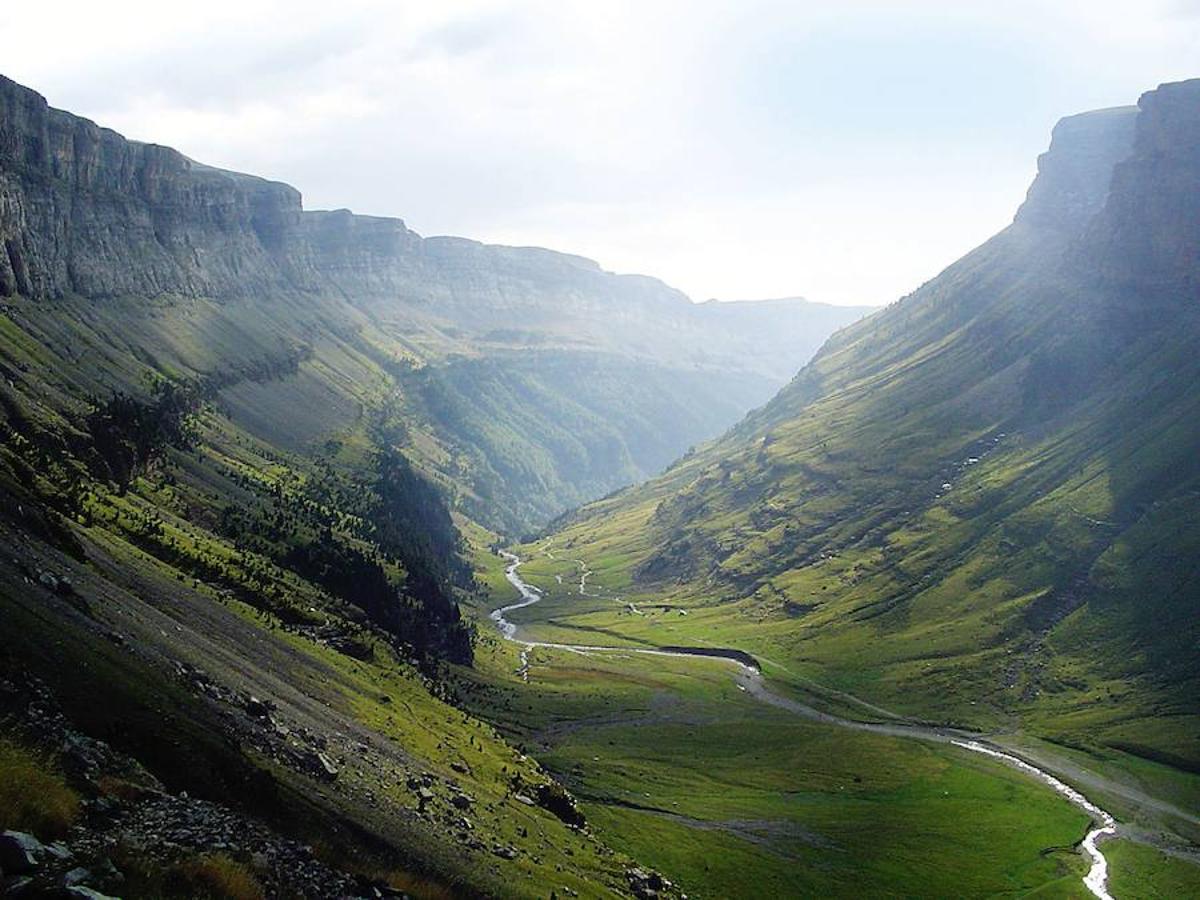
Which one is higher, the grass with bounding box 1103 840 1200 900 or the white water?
the grass with bounding box 1103 840 1200 900

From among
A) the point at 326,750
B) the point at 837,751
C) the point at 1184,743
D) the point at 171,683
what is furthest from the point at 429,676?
the point at 1184,743

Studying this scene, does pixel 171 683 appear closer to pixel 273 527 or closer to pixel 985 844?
pixel 985 844

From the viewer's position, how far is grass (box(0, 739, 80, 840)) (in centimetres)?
2933

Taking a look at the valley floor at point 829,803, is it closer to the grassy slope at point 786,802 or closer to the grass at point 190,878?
the grassy slope at point 786,802

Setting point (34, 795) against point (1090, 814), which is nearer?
point (34, 795)

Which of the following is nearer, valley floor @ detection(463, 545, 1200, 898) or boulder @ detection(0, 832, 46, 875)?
boulder @ detection(0, 832, 46, 875)

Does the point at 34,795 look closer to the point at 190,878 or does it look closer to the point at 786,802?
the point at 190,878

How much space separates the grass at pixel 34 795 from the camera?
29328 millimetres

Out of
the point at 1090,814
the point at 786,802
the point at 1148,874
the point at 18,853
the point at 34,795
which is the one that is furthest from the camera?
the point at 1090,814

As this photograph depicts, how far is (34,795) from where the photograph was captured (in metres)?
30.9

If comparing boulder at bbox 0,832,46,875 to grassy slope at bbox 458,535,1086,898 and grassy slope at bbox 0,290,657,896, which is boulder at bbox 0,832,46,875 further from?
grassy slope at bbox 458,535,1086,898

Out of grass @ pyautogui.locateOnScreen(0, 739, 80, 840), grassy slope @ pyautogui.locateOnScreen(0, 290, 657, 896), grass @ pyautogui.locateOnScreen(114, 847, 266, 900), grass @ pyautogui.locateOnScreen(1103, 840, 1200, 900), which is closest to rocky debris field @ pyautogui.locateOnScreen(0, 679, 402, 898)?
grass @ pyautogui.locateOnScreen(114, 847, 266, 900)

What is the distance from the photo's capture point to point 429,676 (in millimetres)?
157750

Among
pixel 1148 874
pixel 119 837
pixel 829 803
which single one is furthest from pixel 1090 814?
pixel 119 837
